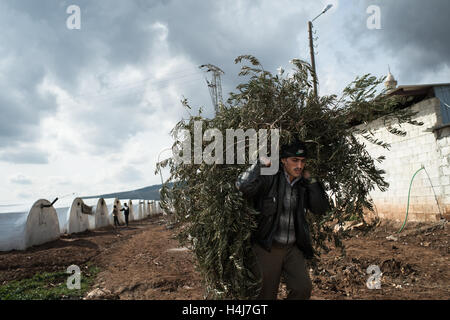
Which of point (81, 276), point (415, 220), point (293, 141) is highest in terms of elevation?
point (293, 141)

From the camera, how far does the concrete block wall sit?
38.1ft

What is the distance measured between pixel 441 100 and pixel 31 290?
52.5 ft

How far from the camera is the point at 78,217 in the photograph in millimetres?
22953

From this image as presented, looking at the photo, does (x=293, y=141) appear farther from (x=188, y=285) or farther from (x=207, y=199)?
(x=188, y=285)

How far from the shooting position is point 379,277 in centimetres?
705

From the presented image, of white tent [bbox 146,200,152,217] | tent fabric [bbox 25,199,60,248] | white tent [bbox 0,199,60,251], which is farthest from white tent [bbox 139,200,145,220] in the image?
white tent [bbox 0,199,60,251]

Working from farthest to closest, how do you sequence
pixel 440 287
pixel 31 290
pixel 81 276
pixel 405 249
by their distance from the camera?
pixel 405 249
pixel 81 276
pixel 31 290
pixel 440 287

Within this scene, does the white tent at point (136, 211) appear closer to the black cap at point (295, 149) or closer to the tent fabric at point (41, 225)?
the tent fabric at point (41, 225)

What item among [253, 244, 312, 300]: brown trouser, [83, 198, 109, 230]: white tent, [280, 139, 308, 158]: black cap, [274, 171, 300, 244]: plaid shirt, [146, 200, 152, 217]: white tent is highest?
[280, 139, 308, 158]: black cap

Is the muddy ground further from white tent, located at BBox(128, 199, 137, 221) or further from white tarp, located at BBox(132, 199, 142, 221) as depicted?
white tarp, located at BBox(132, 199, 142, 221)

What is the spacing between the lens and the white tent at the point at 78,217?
21.5m

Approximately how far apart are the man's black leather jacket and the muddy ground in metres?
1.20

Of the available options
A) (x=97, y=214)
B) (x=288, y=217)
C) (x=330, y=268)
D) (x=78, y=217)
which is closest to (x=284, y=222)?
(x=288, y=217)
